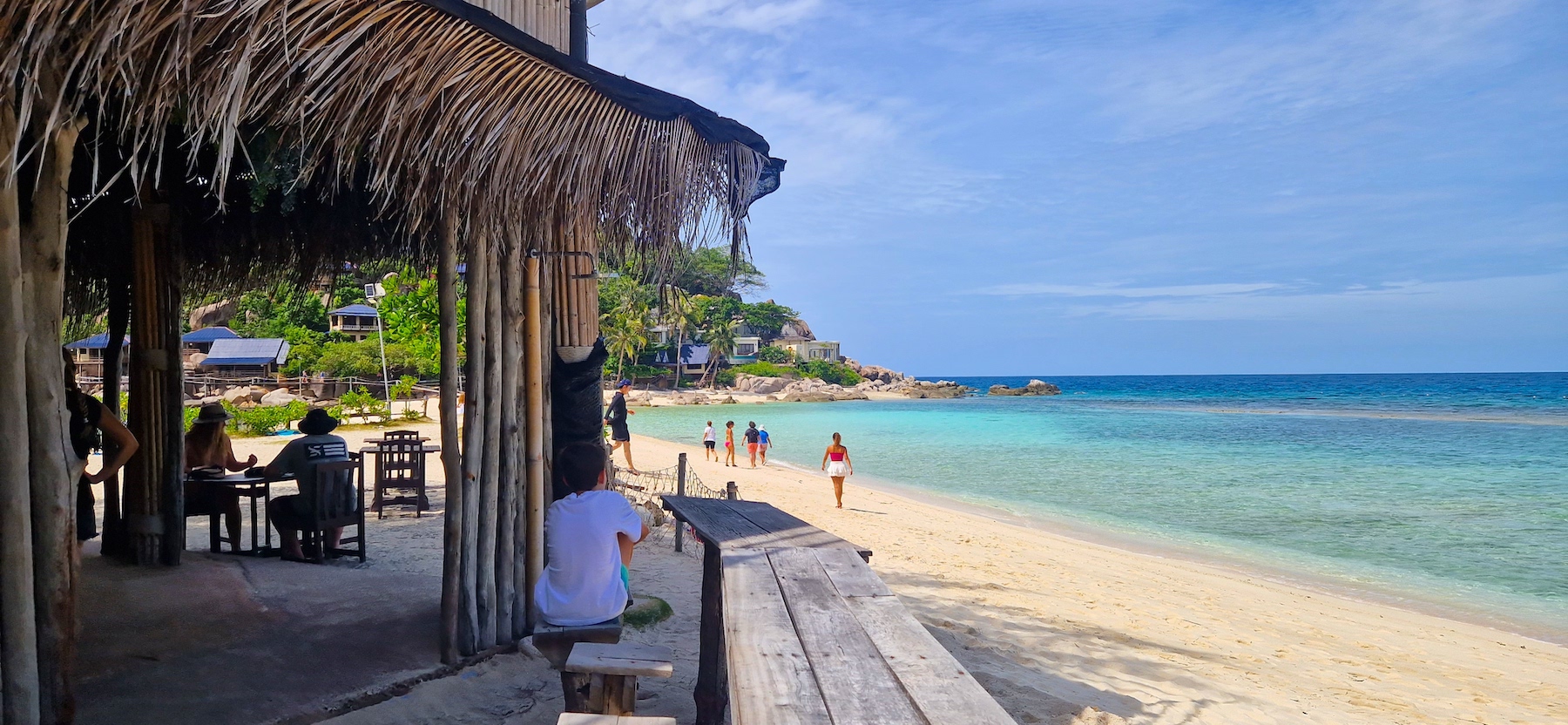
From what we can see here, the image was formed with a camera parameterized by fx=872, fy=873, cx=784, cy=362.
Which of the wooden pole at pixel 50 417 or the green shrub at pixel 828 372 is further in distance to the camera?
the green shrub at pixel 828 372

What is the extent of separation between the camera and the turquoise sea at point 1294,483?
10102 millimetres

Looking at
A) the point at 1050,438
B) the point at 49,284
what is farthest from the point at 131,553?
the point at 1050,438

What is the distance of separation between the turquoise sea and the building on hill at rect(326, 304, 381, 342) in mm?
12028

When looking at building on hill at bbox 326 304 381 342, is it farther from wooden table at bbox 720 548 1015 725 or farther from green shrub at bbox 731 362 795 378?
wooden table at bbox 720 548 1015 725

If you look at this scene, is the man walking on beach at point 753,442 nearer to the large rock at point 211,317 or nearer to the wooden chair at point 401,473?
the wooden chair at point 401,473

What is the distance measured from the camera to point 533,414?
169 inches

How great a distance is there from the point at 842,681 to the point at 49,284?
2.69 metres

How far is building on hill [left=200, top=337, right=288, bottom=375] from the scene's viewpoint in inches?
1230

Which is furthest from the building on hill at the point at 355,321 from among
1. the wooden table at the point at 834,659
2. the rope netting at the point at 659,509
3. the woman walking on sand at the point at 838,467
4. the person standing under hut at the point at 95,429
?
the wooden table at the point at 834,659

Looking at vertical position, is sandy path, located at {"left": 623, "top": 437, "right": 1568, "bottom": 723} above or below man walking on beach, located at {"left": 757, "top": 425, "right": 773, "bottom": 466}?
below

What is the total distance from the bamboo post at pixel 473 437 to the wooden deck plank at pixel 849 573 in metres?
1.58

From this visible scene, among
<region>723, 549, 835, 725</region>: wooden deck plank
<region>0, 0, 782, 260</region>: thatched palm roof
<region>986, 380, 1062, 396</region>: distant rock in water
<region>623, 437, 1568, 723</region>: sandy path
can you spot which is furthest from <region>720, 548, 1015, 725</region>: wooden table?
<region>986, 380, 1062, 396</region>: distant rock in water

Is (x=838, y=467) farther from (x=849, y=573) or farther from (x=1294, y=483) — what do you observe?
(x=1294, y=483)

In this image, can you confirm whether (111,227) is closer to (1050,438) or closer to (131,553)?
(131,553)
